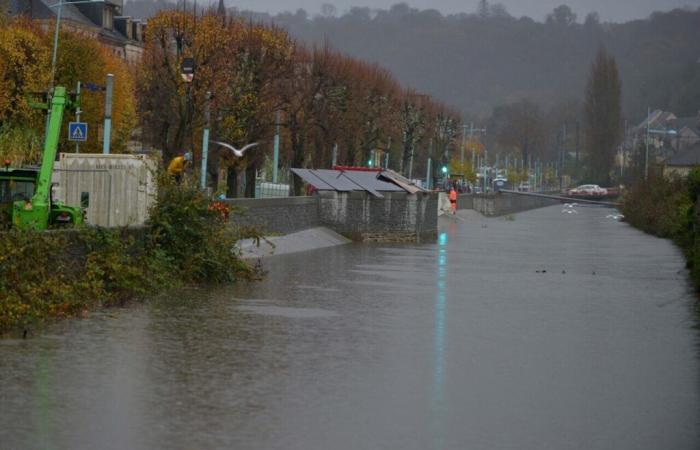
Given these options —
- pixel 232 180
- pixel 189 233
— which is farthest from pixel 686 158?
pixel 189 233

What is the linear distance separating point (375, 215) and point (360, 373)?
42.5m

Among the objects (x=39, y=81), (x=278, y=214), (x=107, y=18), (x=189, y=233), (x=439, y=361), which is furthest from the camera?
(x=107, y=18)

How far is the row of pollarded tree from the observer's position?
62875 mm

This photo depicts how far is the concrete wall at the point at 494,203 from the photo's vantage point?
400 feet

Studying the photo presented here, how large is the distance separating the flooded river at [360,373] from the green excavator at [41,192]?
310 centimetres

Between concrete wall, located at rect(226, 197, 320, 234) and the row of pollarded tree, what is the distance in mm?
6417

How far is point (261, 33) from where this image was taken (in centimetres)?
7181

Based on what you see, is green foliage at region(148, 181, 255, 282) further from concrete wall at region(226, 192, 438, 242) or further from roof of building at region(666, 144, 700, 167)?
roof of building at region(666, 144, 700, 167)

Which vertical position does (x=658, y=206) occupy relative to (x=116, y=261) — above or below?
above

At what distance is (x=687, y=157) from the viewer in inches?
6560

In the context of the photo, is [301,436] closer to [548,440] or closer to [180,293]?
[548,440]

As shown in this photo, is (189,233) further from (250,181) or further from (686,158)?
(686,158)

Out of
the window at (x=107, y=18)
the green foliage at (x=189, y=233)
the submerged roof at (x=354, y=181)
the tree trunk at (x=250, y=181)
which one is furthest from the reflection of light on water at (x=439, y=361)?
the window at (x=107, y=18)

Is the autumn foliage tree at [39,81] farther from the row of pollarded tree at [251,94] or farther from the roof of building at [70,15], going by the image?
the roof of building at [70,15]
